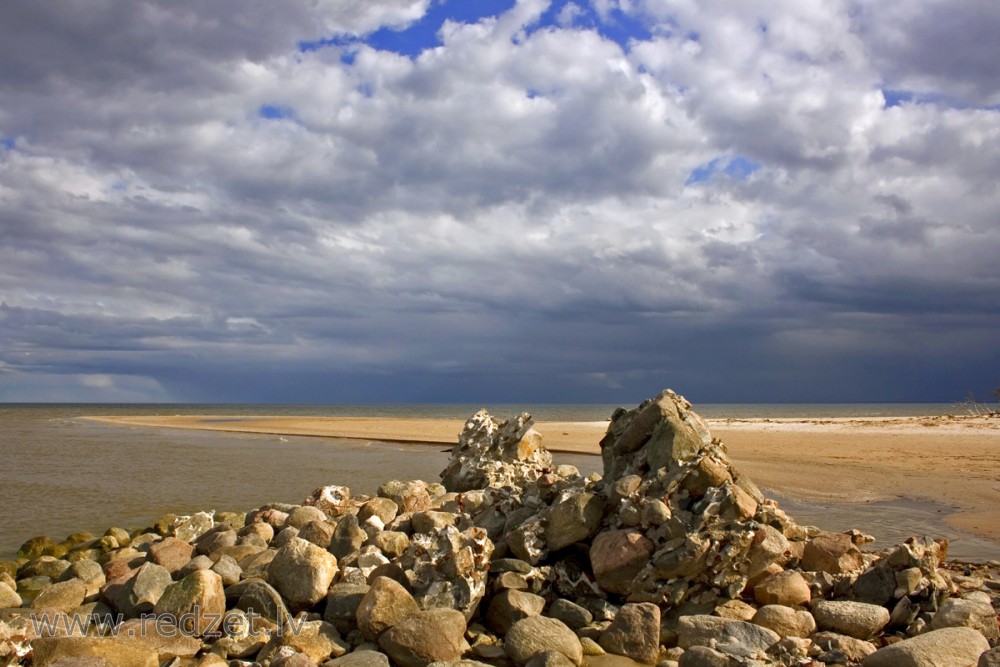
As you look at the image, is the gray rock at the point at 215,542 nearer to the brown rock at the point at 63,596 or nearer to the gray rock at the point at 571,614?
the brown rock at the point at 63,596

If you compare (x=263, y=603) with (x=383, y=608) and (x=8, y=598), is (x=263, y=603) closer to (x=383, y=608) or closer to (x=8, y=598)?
(x=383, y=608)

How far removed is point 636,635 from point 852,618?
7.35 feet

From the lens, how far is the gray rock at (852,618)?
720 cm

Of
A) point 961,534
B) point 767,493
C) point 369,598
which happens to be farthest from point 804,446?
point 369,598

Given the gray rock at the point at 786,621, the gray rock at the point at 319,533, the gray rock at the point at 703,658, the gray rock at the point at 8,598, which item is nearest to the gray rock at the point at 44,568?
the gray rock at the point at 8,598

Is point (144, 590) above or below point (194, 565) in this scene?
below

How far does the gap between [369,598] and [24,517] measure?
1185cm

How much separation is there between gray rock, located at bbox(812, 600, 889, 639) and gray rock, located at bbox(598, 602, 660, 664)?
69.1 inches

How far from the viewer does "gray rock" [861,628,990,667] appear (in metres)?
6.10

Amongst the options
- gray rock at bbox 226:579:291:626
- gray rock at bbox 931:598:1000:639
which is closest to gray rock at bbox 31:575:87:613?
gray rock at bbox 226:579:291:626

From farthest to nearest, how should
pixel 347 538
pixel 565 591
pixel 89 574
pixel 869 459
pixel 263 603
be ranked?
1. pixel 869 459
2. pixel 89 574
3. pixel 347 538
4. pixel 565 591
5. pixel 263 603

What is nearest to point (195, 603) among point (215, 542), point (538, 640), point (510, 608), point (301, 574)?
point (301, 574)

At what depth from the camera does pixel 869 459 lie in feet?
79.7

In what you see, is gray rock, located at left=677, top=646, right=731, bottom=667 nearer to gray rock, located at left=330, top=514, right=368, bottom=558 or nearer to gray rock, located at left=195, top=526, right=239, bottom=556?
gray rock, located at left=330, top=514, right=368, bottom=558
